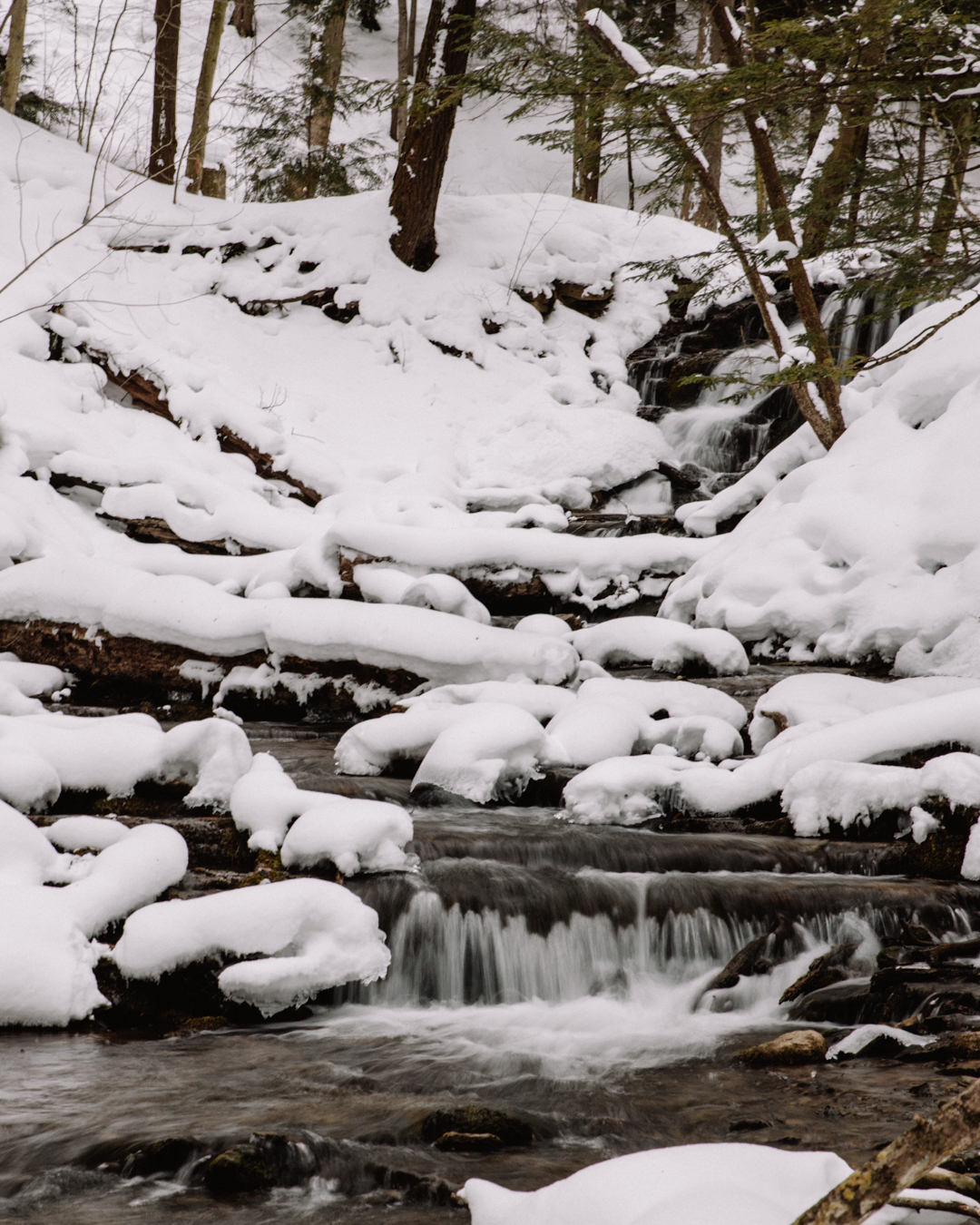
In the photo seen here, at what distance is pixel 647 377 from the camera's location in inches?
461

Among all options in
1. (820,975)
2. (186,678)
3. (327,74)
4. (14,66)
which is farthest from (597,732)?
(14,66)

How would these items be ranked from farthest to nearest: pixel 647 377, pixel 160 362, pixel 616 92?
pixel 647 377 → pixel 160 362 → pixel 616 92

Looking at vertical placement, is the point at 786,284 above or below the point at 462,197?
below

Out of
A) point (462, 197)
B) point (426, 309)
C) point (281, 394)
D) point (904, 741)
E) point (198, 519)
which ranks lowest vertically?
point (904, 741)

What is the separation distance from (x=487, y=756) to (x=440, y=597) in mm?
1944

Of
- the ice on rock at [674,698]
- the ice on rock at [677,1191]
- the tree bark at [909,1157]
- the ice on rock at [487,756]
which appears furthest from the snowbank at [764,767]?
the tree bark at [909,1157]

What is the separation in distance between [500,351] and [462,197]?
10.8 feet

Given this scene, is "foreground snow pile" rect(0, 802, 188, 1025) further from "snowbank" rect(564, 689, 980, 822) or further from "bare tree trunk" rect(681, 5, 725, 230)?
"bare tree trunk" rect(681, 5, 725, 230)

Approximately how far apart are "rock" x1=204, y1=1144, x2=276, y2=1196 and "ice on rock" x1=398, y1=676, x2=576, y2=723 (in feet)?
10.6

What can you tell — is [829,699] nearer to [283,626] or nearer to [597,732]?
[597,732]

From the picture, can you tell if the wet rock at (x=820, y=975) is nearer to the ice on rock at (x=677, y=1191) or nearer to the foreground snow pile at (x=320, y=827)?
the foreground snow pile at (x=320, y=827)

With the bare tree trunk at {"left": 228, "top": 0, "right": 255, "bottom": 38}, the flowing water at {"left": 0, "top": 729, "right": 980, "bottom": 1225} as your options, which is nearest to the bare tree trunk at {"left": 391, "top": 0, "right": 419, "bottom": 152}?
the bare tree trunk at {"left": 228, "top": 0, "right": 255, "bottom": 38}

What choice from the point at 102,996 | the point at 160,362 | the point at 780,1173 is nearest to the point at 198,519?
the point at 160,362

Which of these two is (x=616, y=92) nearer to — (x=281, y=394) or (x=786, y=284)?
(x=281, y=394)
